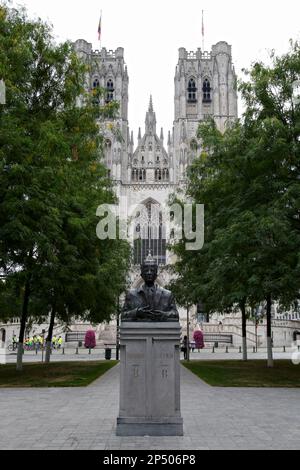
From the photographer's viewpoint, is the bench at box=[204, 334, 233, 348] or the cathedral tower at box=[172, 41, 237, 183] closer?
the bench at box=[204, 334, 233, 348]

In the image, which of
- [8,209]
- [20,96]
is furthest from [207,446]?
[20,96]

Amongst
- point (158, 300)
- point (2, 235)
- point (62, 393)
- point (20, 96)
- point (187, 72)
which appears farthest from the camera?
point (187, 72)

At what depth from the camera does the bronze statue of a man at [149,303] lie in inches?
310

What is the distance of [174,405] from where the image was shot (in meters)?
7.41

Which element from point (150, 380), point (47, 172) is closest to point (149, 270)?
point (150, 380)

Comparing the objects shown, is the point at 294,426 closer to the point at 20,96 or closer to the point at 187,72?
the point at 20,96

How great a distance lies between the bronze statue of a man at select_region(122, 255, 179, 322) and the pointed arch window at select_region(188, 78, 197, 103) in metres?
65.8

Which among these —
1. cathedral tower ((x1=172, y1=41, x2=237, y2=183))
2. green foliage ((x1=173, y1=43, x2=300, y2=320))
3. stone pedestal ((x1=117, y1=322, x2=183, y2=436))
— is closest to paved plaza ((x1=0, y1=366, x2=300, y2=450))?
stone pedestal ((x1=117, y1=322, x2=183, y2=436))

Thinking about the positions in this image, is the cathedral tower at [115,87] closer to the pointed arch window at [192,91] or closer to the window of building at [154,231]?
the window of building at [154,231]

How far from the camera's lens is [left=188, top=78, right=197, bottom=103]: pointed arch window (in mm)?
71188

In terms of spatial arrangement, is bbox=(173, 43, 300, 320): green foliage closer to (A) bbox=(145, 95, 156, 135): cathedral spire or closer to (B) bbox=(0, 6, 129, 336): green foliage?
(B) bbox=(0, 6, 129, 336): green foliage

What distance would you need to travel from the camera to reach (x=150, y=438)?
7.08 m

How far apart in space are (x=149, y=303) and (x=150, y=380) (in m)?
1.21

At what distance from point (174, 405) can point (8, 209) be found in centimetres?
878
